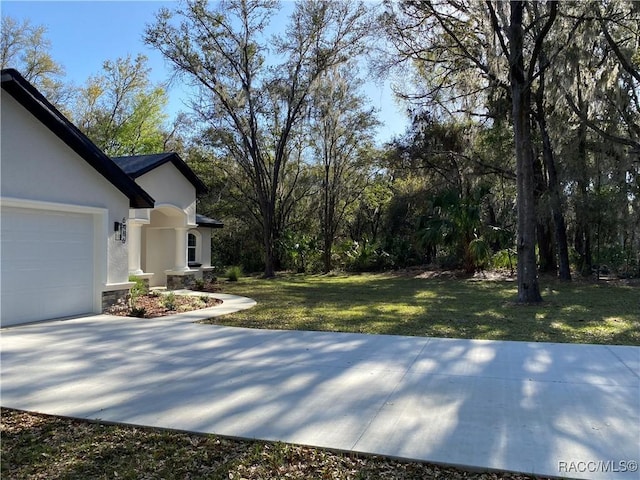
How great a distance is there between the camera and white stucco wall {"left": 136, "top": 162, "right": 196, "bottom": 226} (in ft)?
42.4

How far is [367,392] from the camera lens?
4.50m

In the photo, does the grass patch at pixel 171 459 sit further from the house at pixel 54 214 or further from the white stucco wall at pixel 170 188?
the white stucco wall at pixel 170 188

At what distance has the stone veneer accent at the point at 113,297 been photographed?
30.4 ft

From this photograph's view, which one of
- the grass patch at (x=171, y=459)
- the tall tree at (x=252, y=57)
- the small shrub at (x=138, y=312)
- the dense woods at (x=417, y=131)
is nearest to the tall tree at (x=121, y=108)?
the dense woods at (x=417, y=131)

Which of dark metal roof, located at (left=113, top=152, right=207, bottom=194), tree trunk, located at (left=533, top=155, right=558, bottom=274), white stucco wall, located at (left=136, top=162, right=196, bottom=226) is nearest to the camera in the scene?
dark metal roof, located at (left=113, top=152, right=207, bottom=194)

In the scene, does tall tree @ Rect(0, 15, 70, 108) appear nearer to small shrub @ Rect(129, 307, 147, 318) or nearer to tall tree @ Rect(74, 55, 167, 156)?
tall tree @ Rect(74, 55, 167, 156)

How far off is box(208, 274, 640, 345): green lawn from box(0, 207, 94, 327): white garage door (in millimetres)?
2802

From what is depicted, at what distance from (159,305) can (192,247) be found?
696cm

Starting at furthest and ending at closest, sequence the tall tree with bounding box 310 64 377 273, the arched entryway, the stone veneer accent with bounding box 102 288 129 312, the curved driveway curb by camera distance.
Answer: the tall tree with bounding box 310 64 377 273 < the arched entryway < the stone veneer accent with bounding box 102 288 129 312 < the curved driveway curb

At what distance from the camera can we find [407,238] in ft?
81.9

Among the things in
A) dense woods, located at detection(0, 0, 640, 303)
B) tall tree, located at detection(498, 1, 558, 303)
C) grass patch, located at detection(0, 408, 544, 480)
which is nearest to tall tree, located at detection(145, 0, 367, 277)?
dense woods, located at detection(0, 0, 640, 303)

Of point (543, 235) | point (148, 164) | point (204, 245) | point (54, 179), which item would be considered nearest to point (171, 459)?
point (54, 179)

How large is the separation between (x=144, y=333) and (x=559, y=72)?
1248 cm

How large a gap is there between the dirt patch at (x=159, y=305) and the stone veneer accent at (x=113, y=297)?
8 centimetres
